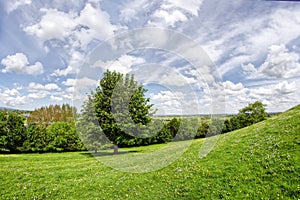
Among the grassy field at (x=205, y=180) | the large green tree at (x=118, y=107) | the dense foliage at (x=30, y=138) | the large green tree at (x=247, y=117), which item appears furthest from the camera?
the large green tree at (x=247, y=117)

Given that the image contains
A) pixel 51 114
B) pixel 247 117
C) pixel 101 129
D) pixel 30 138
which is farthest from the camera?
pixel 51 114

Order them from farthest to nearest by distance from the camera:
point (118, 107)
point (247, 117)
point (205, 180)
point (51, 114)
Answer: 1. point (51, 114)
2. point (247, 117)
3. point (118, 107)
4. point (205, 180)

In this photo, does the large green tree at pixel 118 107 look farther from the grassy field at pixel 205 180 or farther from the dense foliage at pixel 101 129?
the grassy field at pixel 205 180

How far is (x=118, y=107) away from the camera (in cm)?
2269

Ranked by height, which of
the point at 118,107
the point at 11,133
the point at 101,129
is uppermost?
the point at 118,107

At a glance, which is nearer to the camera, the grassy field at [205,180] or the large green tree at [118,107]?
the grassy field at [205,180]

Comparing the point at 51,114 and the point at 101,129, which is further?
the point at 51,114

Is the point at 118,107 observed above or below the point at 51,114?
below

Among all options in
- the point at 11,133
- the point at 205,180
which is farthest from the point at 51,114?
the point at 205,180

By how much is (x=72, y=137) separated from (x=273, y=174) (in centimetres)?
3714

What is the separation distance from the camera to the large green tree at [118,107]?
22578mm

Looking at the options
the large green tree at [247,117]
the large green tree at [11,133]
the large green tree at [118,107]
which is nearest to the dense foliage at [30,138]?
the large green tree at [11,133]

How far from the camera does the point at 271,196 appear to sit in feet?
23.4

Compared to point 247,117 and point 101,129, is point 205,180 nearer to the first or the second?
point 101,129
